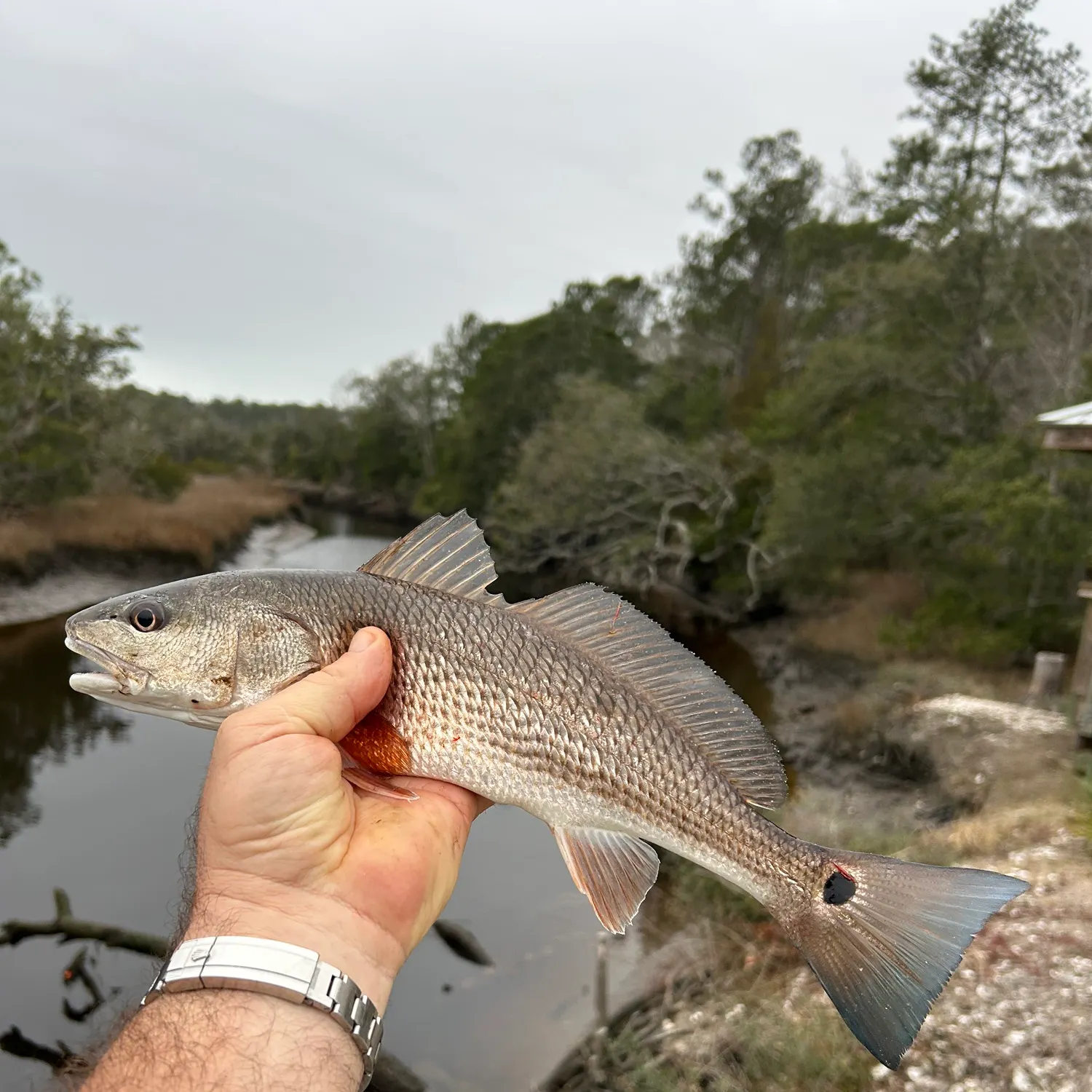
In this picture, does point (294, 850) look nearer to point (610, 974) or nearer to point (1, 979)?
point (610, 974)

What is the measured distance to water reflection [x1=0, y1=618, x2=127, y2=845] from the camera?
11.9m

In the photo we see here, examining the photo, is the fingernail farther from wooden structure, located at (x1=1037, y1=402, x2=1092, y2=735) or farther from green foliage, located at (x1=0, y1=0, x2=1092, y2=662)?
green foliage, located at (x1=0, y1=0, x2=1092, y2=662)

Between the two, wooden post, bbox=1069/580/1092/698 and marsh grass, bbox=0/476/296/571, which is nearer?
wooden post, bbox=1069/580/1092/698

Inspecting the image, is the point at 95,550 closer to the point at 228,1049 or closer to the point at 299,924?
the point at 299,924

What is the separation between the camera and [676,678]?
2566 millimetres

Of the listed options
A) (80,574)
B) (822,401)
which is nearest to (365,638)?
(822,401)

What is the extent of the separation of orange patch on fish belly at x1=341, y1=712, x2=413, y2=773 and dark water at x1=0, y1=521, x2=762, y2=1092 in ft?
9.61

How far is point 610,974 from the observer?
7898 mm

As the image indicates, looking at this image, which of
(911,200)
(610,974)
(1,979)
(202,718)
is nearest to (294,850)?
(202,718)

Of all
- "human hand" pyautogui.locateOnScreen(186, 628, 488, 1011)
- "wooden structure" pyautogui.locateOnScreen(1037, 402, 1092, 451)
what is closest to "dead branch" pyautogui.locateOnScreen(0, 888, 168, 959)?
"human hand" pyautogui.locateOnScreen(186, 628, 488, 1011)

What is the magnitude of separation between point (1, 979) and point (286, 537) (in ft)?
101

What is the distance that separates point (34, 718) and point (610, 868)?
623 inches

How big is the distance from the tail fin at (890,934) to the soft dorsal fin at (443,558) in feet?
4.61

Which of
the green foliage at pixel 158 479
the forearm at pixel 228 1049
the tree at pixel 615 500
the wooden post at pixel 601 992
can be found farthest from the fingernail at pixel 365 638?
the green foliage at pixel 158 479
